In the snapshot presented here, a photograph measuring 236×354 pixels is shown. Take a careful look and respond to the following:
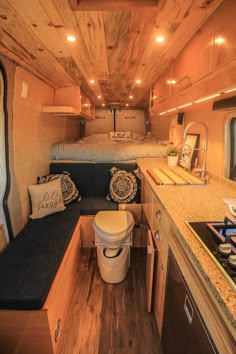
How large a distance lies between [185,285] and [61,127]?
2952 mm

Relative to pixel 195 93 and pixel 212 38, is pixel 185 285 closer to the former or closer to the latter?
pixel 195 93

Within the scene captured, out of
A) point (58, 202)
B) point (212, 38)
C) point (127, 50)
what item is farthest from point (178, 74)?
point (58, 202)

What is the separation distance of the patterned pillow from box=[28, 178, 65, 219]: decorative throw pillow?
132 mm

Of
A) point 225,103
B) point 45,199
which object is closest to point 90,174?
point 45,199

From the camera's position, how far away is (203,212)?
984mm

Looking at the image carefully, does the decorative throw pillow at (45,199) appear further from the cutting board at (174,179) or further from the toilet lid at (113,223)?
the cutting board at (174,179)

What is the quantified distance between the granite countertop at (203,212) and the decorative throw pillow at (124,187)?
54 centimetres

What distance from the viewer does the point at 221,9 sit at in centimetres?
88

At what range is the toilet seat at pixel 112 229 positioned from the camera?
169 centimetres

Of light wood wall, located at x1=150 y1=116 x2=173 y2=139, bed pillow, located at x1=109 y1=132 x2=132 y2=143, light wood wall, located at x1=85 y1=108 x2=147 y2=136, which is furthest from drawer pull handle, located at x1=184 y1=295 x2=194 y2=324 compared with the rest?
light wood wall, located at x1=85 y1=108 x2=147 y2=136

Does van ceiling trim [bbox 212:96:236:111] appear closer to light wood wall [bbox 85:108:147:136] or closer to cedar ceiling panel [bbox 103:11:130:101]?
cedar ceiling panel [bbox 103:11:130:101]

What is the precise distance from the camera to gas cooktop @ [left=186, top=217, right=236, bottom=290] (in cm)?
59

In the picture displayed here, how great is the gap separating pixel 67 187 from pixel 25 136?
75 centimetres

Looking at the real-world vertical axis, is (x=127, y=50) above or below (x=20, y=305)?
above
